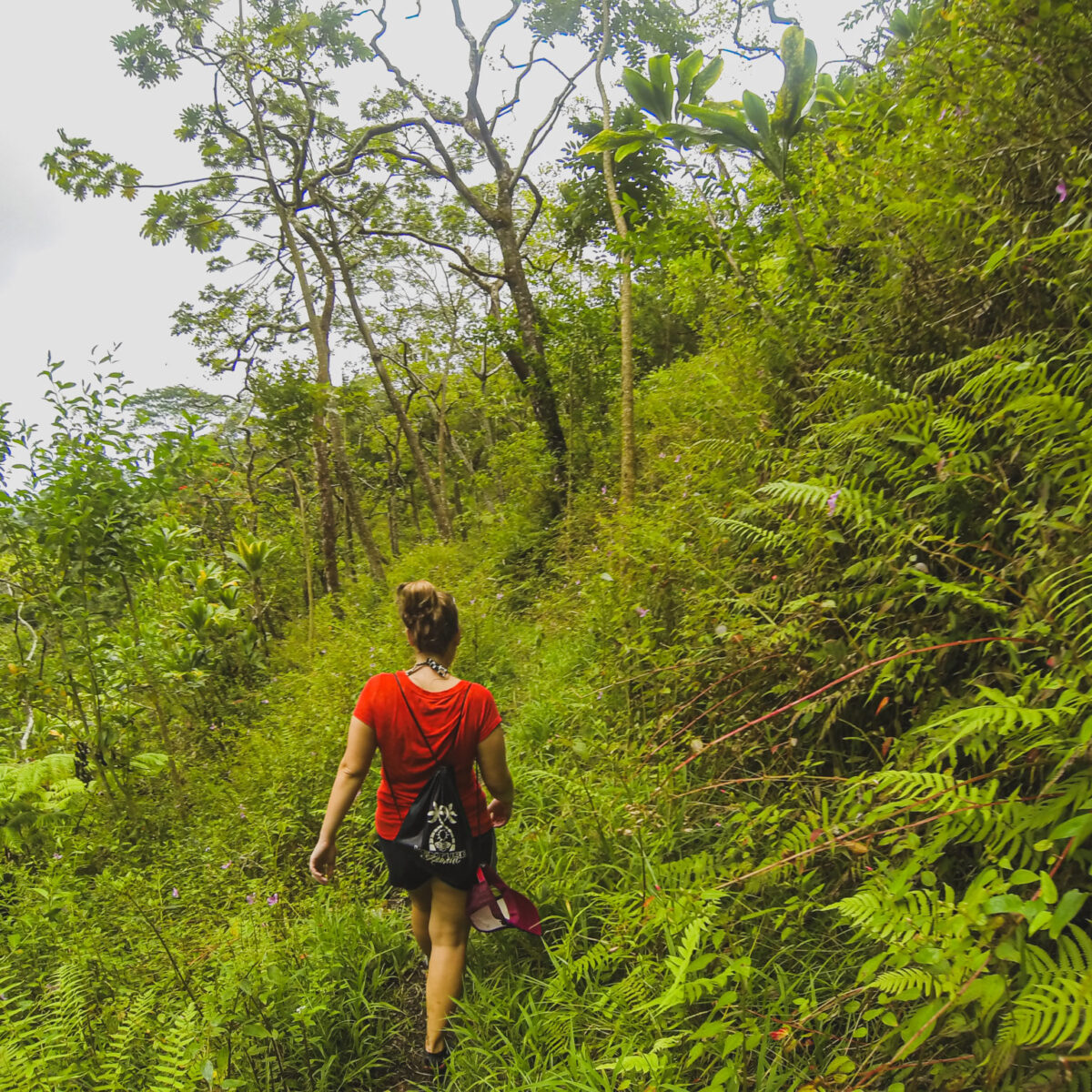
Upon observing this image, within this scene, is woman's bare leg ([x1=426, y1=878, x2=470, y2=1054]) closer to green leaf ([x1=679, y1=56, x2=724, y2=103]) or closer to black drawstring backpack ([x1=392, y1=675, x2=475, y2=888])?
black drawstring backpack ([x1=392, y1=675, x2=475, y2=888])

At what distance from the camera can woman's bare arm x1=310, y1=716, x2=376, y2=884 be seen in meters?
2.17

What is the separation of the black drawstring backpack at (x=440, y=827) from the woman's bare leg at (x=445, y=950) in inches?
4.3

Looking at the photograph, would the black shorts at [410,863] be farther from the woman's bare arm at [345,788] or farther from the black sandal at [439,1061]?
the black sandal at [439,1061]

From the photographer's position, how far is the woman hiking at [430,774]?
7.05ft

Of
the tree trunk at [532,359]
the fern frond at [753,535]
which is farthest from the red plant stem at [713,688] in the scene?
the tree trunk at [532,359]

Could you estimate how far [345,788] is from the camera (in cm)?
218

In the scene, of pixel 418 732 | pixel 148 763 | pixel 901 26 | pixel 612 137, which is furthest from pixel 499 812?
pixel 901 26

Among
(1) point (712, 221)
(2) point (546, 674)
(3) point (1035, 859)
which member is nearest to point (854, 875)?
(3) point (1035, 859)

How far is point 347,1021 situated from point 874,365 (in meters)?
3.61

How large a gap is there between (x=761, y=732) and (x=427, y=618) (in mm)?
1461

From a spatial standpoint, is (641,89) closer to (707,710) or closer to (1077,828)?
(707,710)

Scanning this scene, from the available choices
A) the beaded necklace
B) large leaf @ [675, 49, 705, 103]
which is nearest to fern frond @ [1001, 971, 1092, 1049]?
the beaded necklace

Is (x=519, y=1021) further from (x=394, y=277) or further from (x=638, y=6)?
(x=394, y=277)

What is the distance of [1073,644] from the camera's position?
1458mm
